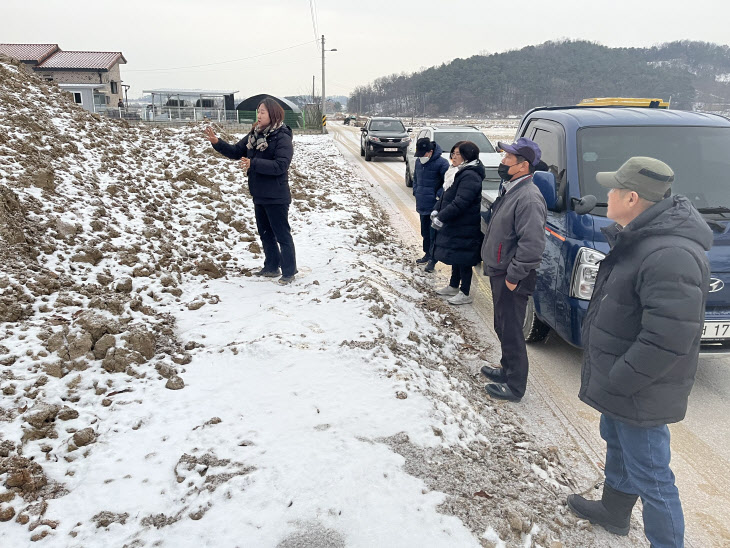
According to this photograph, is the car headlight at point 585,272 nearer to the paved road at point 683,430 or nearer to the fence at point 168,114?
the paved road at point 683,430

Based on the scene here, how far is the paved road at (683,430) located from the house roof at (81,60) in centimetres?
5438

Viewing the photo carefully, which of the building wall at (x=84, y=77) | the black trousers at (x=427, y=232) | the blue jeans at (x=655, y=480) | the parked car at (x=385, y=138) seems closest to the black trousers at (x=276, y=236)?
the black trousers at (x=427, y=232)

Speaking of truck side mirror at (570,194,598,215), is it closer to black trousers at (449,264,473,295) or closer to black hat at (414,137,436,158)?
black trousers at (449,264,473,295)

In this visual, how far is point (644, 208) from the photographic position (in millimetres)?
2182

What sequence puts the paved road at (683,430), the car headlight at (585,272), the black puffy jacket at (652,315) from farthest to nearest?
the car headlight at (585,272) < the paved road at (683,430) < the black puffy jacket at (652,315)

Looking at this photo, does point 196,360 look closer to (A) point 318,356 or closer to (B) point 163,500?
(A) point 318,356

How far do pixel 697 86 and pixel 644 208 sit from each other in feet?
362

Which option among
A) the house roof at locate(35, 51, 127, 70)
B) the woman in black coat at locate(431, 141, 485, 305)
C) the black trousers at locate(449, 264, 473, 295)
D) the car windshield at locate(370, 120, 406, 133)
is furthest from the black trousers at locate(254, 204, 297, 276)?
the house roof at locate(35, 51, 127, 70)

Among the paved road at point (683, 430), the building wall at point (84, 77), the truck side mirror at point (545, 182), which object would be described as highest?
the building wall at point (84, 77)

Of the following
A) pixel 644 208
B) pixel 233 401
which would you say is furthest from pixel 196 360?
pixel 644 208

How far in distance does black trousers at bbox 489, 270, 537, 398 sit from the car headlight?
31 cm

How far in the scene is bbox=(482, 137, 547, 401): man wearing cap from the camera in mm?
3463

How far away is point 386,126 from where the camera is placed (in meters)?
20.9

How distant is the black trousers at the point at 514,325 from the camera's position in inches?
145
